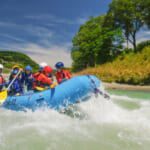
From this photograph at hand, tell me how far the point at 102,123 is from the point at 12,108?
3126 millimetres

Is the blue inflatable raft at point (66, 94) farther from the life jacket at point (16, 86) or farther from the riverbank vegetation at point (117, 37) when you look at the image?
the riverbank vegetation at point (117, 37)

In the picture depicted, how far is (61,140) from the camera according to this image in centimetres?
320

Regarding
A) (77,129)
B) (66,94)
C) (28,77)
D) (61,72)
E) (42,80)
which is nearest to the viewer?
(77,129)

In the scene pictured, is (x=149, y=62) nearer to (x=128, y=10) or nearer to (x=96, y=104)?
(x=128, y=10)

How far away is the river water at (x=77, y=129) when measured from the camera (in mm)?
2973

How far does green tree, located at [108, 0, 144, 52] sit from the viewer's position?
2166cm

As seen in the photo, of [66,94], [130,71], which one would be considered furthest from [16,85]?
[130,71]

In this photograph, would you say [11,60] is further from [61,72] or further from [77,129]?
[77,129]

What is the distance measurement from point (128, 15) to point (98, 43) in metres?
6.31

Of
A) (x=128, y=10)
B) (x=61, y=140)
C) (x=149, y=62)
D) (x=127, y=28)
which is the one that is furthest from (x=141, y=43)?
(x=61, y=140)

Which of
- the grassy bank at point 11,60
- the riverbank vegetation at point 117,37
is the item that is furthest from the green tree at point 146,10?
the grassy bank at point 11,60

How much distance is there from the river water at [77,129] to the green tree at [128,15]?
21111 mm

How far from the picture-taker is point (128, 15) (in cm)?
2198

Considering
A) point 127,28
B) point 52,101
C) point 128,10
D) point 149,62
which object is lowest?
point 52,101
